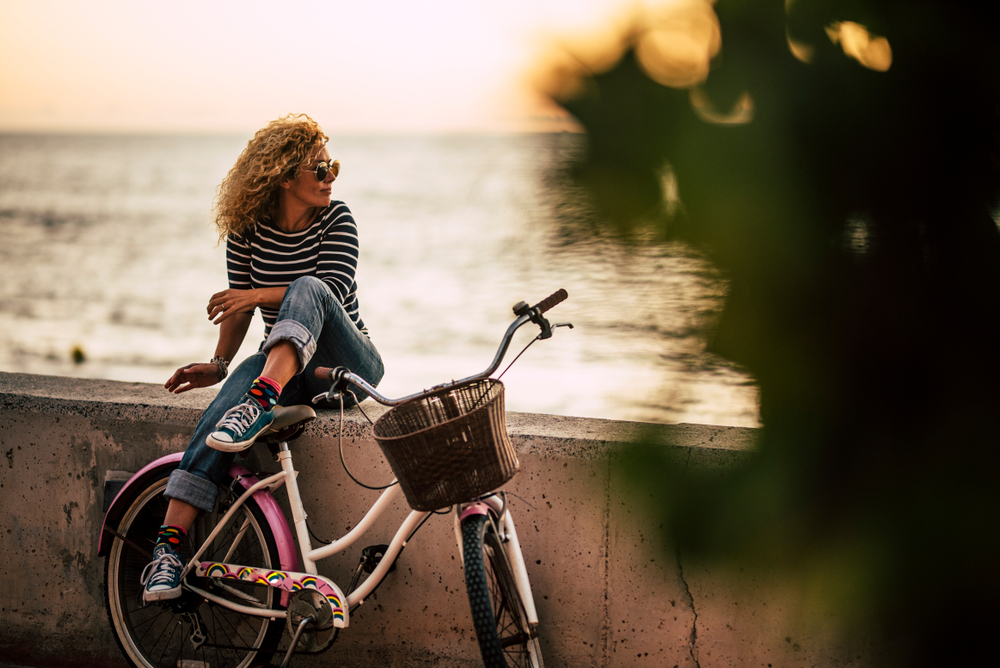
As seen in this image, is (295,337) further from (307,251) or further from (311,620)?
(311,620)

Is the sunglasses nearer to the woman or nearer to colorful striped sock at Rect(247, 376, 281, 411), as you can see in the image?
the woman

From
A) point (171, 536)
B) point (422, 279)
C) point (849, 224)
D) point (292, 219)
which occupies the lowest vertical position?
point (422, 279)

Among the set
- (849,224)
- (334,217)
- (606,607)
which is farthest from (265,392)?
(849,224)

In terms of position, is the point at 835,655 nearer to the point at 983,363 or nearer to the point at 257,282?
the point at 983,363

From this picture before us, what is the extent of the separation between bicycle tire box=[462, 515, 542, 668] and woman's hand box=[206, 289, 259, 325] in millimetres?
1113

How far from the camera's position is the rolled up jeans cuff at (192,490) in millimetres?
2350

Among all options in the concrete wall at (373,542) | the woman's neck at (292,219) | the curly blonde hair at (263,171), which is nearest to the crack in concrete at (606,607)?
the concrete wall at (373,542)

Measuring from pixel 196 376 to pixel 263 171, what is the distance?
2.30 feet

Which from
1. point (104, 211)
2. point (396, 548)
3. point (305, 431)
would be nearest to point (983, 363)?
point (396, 548)

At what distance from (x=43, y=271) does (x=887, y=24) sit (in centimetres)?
2427

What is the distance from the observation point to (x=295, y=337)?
2.20 metres

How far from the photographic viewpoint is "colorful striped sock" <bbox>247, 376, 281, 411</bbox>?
85.4 inches

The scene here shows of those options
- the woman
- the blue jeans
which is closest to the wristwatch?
the woman

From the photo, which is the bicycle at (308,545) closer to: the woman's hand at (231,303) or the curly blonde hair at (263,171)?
the woman's hand at (231,303)
